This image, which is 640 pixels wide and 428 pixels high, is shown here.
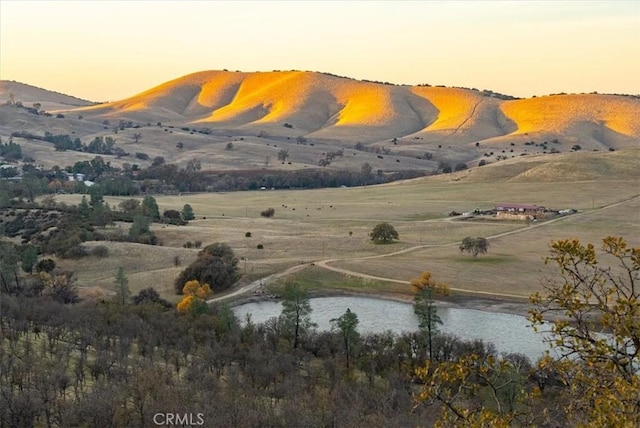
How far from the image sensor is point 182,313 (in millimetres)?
54250

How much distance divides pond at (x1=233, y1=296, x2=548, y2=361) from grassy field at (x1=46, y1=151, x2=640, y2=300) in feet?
16.9

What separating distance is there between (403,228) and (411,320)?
3987 cm

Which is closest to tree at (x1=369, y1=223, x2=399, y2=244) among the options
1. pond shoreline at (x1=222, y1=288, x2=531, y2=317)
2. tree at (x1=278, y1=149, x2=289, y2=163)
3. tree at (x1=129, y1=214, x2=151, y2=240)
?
pond shoreline at (x1=222, y1=288, x2=531, y2=317)

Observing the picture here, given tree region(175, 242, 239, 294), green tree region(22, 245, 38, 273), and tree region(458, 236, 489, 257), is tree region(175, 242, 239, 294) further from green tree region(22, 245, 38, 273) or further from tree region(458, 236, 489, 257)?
tree region(458, 236, 489, 257)

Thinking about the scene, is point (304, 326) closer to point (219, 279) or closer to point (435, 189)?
point (219, 279)

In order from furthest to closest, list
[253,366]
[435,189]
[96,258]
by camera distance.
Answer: [435,189] < [96,258] < [253,366]

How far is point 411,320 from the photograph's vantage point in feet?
179

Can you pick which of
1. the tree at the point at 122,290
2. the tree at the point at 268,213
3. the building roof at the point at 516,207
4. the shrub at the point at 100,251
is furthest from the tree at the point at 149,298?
the building roof at the point at 516,207

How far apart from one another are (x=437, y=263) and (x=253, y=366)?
3918 cm

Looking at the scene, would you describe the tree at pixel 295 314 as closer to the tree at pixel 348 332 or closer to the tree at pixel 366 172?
the tree at pixel 348 332

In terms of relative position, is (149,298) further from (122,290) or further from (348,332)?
(348,332)

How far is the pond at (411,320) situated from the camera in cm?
4825

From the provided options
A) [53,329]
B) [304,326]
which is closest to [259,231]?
[304,326]

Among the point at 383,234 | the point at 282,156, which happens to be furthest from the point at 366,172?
the point at 383,234
